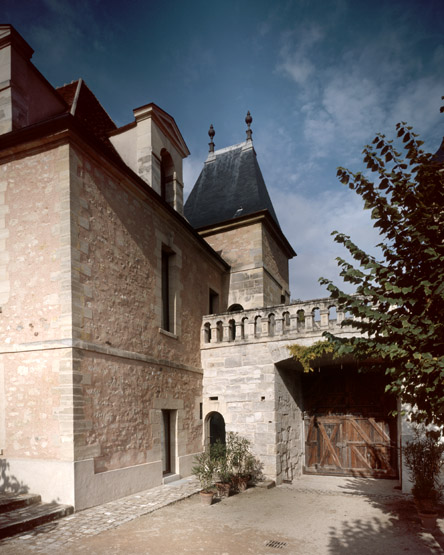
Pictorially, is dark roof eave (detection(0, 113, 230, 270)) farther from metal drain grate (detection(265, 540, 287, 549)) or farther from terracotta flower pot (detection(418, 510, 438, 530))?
terracotta flower pot (detection(418, 510, 438, 530))

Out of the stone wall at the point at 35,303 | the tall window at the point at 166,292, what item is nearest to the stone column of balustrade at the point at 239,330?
the tall window at the point at 166,292

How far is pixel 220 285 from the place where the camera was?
13.1 m

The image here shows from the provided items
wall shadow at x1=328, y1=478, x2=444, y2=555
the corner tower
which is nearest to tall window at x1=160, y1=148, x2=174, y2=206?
the corner tower

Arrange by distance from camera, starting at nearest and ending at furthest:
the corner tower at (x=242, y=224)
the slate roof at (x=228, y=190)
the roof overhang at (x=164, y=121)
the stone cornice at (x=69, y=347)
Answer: the stone cornice at (x=69, y=347) → the roof overhang at (x=164, y=121) → the corner tower at (x=242, y=224) → the slate roof at (x=228, y=190)

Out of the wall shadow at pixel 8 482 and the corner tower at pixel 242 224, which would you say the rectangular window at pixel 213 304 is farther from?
the wall shadow at pixel 8 482

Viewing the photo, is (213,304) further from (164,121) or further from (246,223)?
(164,121)

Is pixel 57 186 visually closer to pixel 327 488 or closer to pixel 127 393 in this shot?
pixel 127 393

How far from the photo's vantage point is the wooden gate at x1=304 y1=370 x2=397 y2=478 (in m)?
10.3

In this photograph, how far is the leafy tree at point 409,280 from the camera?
133 inches

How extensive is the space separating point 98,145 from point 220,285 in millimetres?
6595

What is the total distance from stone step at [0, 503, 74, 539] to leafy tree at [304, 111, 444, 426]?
14.3ft

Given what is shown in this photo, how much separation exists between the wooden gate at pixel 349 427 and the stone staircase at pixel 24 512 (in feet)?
22.3

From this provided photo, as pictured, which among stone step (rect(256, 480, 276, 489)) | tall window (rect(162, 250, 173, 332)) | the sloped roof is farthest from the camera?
the sloped roof

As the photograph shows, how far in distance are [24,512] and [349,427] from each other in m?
7.65
